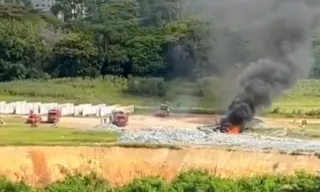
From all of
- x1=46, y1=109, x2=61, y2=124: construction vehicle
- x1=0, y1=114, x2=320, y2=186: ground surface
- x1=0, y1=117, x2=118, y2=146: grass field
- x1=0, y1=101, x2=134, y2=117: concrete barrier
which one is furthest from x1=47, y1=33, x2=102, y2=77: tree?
x1=0, y1=114, x2=320, y2=186: ground surface

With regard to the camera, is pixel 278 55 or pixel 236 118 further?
pixel 278 55

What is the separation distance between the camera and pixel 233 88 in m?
52.4

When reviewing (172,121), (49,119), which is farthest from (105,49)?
(49,119)

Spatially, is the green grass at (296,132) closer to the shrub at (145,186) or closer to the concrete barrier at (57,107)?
the concrete barrier at (57,107)

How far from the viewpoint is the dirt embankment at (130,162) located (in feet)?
102

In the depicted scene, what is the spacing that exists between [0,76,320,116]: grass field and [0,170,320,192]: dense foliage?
24.7 metres

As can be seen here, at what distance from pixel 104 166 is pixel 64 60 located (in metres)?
40.9

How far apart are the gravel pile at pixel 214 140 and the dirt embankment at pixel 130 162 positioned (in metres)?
1.68

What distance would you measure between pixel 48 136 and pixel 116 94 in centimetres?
2552

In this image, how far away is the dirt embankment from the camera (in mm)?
31203

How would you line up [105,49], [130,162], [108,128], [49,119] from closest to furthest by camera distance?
[130,162] → [108,128] → [49,119] → [105,49]

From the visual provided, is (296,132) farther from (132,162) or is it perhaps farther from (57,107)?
(57,107)

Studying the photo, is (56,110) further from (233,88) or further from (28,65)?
(28,65)

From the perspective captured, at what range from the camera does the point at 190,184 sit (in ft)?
93.5
